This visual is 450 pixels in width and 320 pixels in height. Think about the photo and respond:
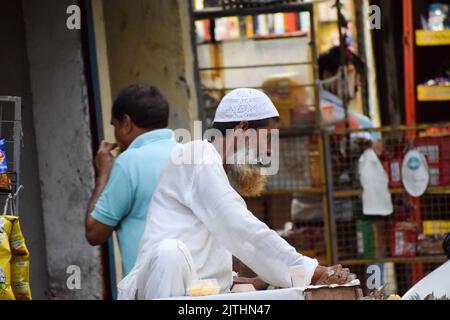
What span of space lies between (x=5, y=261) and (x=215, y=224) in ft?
2.94

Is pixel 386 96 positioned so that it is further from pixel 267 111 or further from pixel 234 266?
pixel 267 111

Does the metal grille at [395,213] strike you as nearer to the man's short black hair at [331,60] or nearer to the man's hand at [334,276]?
the man's short black hair at [331,60]

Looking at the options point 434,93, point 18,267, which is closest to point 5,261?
point 18,267

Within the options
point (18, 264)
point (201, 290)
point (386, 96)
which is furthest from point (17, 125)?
point (386, 96)

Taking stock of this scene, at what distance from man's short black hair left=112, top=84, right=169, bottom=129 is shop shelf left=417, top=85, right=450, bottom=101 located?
3444 mm

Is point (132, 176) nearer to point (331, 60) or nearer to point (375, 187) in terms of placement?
point (375, 187)

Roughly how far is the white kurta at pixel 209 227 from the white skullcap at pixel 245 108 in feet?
0.53

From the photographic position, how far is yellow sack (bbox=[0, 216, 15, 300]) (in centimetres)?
478

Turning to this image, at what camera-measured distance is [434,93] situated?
8.80m

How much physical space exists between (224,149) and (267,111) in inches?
9.3

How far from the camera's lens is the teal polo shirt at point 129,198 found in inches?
220

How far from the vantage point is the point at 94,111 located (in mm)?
7695

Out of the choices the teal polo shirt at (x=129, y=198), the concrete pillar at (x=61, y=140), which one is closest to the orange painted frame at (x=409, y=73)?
the concrete pillar at (x=61, y=140)

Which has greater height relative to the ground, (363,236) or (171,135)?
(171,135)
